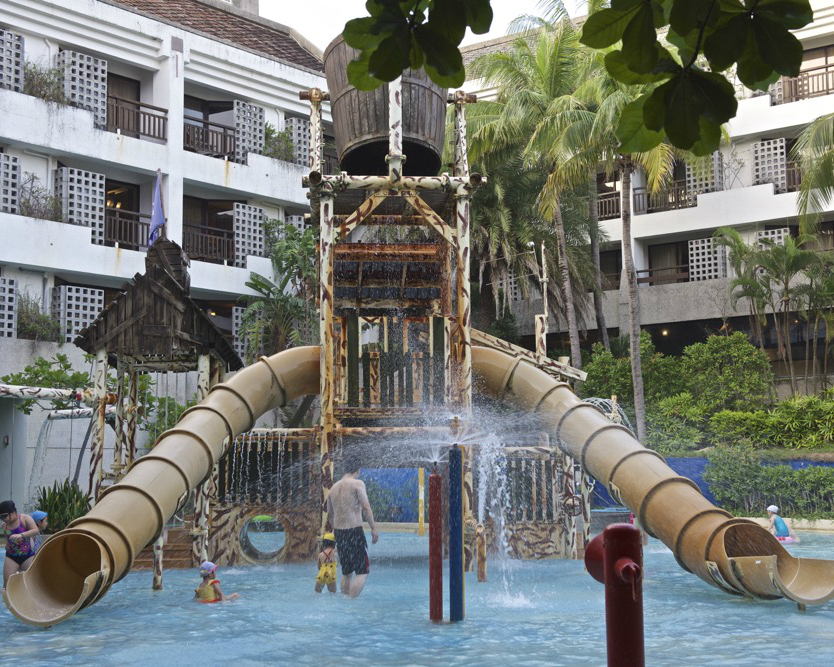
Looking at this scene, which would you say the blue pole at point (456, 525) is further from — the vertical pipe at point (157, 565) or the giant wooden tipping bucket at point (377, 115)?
the giant wooden tipping bucket at point (377, 115)

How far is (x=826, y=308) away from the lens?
2928 cm

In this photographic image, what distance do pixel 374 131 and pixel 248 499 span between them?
5686 mm

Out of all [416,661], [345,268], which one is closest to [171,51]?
[345,268]

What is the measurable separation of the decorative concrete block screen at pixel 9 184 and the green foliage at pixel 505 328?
51.2ft

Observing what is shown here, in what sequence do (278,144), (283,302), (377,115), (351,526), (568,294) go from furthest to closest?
(278,144) → (283,302) → (568,294) → (377,115) → (351,526)

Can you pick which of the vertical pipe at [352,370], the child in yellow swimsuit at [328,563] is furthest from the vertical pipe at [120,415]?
the child in yellow swimsuit at [328,563]

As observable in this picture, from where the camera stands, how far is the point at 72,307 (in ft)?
82.1

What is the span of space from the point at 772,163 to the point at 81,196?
2053 cm

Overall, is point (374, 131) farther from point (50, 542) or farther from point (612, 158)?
point (612, 158)

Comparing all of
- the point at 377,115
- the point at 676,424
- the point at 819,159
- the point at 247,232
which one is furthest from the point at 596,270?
the point at 377,115

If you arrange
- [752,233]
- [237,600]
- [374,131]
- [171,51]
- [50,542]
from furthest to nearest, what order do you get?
[752,233]
[171,51]
[374,131]
[237,600]
[50,542]

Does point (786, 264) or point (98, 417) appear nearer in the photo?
point (98, 417)

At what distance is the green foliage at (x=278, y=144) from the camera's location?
1207 inches

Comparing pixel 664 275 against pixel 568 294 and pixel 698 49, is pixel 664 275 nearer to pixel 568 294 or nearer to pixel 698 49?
pixel 568 294
